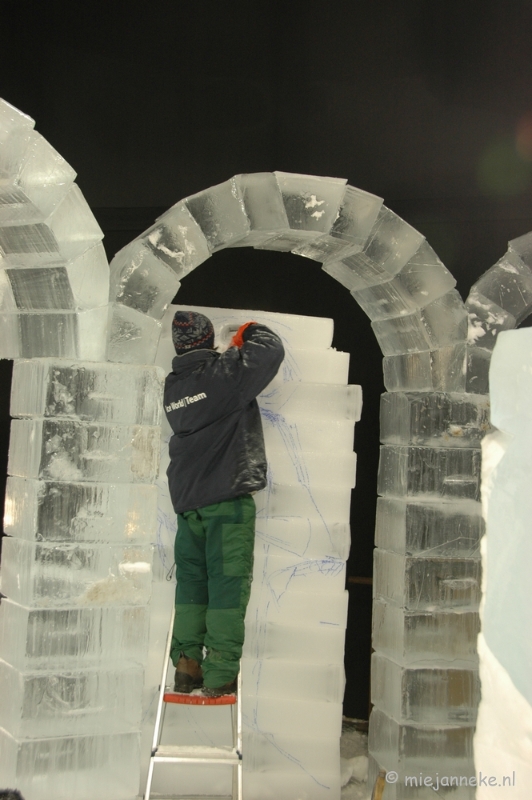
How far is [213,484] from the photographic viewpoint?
8.17 feet

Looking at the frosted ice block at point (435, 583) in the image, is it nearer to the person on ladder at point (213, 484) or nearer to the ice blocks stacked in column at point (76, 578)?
the person on ladder at point (213, 484)

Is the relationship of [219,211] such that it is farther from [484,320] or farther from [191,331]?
[484,320]

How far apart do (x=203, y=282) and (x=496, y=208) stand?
1.37 meters

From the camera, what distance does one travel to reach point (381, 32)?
3340 mm

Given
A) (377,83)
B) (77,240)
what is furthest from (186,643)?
(377,83)

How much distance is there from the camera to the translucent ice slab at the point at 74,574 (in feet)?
7.40

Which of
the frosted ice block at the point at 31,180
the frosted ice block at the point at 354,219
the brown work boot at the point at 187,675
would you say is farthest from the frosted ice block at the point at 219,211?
the brown work boot at the point at 187,675

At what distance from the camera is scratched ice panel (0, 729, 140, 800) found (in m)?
2.20

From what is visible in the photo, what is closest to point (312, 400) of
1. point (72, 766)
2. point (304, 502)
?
point (304, 502)

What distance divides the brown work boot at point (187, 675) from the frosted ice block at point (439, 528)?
2.80 ft

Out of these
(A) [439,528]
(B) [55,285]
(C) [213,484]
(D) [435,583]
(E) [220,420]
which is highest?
(B) [55,285]

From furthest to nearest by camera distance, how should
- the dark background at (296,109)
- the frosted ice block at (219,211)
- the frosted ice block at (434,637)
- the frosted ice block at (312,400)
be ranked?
the dark background at (296,109)
the frosted ice block at (312,400)
the frosted ice block at (434,637)
the frosted ice block at (219,211)

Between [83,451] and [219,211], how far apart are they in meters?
0.95

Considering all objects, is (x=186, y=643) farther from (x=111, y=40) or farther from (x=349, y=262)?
(x=111, y=40)
